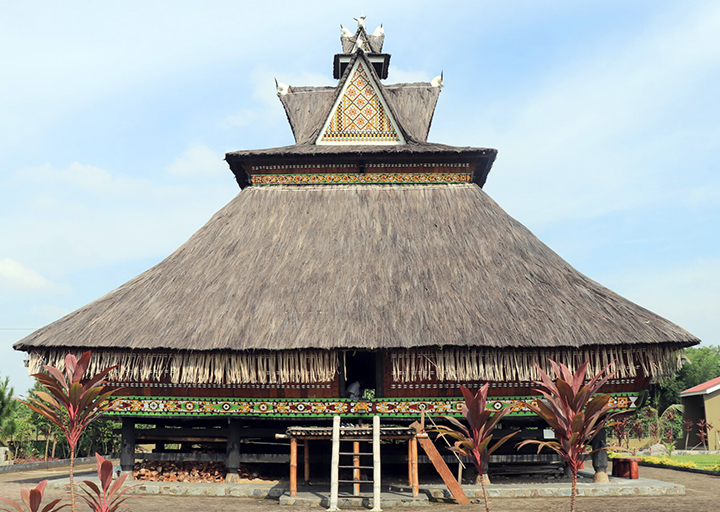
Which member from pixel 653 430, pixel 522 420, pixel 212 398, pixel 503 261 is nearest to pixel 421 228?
pixel 503 261

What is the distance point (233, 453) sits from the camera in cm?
1220

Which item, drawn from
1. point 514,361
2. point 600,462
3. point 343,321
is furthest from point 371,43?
point 600,462

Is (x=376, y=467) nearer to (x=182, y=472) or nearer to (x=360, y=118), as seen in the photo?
(x=182, y=472)

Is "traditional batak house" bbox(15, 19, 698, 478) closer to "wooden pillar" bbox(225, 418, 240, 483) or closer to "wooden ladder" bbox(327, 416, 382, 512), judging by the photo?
"wooden pillar" bbox(225, 418, 240, 483)

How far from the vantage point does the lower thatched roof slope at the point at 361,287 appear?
11.5 m

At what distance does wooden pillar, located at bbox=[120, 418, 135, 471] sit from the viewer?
12.4 metres

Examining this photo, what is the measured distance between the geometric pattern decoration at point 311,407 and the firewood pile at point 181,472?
4.58 ft

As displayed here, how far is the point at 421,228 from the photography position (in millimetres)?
14438

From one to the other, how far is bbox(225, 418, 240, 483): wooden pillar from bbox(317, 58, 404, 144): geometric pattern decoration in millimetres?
8487

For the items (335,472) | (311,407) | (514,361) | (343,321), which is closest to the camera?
(335,472)

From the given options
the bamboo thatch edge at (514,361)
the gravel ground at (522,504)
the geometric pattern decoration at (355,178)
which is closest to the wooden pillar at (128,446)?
the gravel ground at (522,504)

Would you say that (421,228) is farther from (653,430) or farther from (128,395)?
(653,430)

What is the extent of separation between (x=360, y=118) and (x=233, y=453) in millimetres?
10068

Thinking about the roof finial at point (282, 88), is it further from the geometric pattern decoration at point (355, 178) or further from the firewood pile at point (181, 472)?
the firewood pile at point (181, 472)
